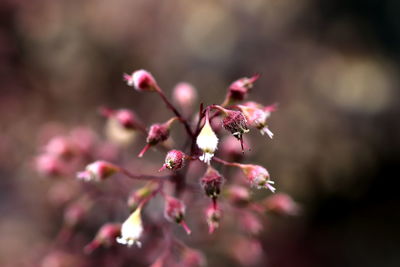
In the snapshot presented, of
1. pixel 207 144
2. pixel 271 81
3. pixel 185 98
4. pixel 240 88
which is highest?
pixel 271 81

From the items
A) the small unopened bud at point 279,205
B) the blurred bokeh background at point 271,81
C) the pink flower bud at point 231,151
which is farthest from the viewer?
the blurred bokeh background at point 271,81

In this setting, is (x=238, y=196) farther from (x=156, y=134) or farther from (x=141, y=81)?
(x=141, y=81)

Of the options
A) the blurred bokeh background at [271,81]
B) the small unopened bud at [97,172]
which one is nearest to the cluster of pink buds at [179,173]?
the small unopened bud at [97,172]

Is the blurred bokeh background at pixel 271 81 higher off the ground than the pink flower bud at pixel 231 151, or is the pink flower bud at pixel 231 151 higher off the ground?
the blurred bokeh background at pixel 271 81

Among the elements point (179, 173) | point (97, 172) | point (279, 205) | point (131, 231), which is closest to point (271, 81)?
point (279, 205)

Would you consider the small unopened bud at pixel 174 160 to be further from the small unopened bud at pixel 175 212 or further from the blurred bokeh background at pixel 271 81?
the blurred bokeh background at pixel 271 81

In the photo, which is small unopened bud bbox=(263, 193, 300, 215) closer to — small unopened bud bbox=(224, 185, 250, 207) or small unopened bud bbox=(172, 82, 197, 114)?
small unopened bud bbox=(224, 185, 250, 207)

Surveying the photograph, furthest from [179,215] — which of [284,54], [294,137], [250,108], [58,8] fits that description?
[58,8]

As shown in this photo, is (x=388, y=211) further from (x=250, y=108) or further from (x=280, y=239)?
(x=250, y=108)
